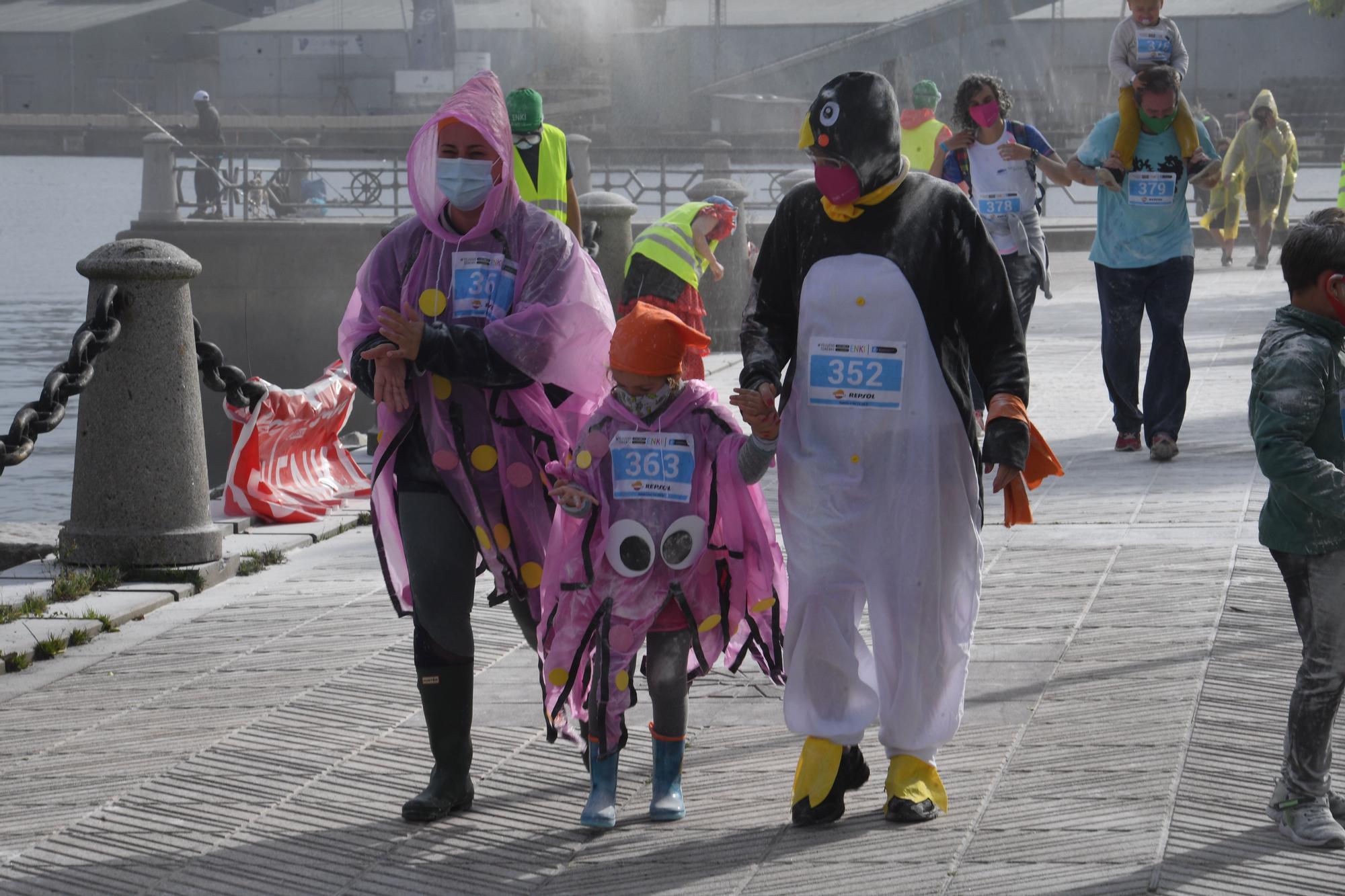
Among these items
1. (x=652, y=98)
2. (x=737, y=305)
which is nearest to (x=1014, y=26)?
(x=652, y=98)

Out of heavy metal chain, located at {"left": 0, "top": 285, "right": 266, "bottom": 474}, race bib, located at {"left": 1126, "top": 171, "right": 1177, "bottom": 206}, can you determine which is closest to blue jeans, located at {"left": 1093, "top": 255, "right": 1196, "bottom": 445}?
race bib, located at {"left": 1126, "top": 171, "right": 1177, "bottom": 206}

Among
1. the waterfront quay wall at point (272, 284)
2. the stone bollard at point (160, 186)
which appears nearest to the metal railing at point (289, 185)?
the stone bollard at point (160, 186)

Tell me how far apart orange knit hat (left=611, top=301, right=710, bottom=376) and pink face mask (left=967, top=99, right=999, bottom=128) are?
4.98 metres

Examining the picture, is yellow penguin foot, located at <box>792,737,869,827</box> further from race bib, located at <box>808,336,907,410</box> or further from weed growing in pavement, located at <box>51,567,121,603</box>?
weed growing in pavement, located at <box>51,567,121,603</box>

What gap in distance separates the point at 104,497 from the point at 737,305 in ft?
27.6

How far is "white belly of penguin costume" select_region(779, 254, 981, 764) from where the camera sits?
4.36m

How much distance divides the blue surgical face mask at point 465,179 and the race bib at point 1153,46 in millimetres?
5596

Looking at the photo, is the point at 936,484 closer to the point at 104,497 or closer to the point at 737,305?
the point at 104,497

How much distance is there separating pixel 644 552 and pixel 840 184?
952 mm

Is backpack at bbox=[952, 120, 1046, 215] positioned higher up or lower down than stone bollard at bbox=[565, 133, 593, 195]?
lower down

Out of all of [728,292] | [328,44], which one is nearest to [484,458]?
[728,292]

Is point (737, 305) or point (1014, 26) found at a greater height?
point (1014, 26)

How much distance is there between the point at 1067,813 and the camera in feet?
14.4

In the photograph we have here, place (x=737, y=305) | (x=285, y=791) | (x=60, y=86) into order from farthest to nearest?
(x=60, y=86) → (x=737, y=305) → (x=285, y=791)
